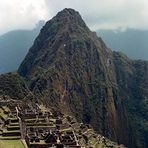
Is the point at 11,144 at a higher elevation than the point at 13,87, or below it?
below

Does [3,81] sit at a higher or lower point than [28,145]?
higher

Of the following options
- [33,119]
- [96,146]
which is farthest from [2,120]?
[96,146]

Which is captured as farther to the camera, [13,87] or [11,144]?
[13,87]

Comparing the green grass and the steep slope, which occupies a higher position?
the steep slope

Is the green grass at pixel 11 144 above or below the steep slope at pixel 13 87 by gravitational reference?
below

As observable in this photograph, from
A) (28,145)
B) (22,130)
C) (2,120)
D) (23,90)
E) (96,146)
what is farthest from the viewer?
(23,90)

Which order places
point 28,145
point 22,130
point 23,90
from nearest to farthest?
point 28,145 < point 22,130 < point 23,90

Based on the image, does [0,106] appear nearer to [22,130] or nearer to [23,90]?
[22,130]

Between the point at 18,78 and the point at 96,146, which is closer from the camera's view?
the point at 96,146

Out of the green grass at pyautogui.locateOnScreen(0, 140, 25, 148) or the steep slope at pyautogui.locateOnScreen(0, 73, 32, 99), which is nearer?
the green grass at pyautogui.locateOnScreen(0, 140, 25, 148)

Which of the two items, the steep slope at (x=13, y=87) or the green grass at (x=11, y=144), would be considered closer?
the green grass at (x=11, y=144)
